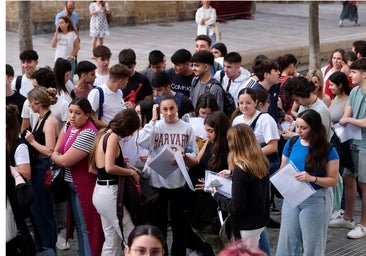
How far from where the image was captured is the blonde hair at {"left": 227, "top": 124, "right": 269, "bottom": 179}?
21.7ft

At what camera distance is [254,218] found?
266 inches

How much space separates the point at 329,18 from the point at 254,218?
19.8 metres

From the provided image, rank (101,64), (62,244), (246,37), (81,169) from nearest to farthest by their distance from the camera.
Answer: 1. (81,169)
2. (62,244)
3. (101,64)
4. (246,37)

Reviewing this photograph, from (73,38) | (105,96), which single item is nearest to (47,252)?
(105,96)

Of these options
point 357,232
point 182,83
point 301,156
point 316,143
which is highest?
point 182,83

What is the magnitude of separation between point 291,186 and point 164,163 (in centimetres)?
123

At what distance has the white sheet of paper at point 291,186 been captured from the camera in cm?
703

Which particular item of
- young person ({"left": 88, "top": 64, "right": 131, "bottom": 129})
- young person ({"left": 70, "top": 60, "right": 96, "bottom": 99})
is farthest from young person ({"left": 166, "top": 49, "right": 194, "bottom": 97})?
young person ({"left": 88, "top": 64, "right": 131, "bottom": 129})

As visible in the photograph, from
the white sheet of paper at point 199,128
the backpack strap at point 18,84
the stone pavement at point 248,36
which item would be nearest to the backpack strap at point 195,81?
the white sheet of paper at point 199,128

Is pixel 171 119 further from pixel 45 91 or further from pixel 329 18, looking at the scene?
pixel 329 18

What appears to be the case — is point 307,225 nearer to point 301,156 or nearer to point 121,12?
point 301,156

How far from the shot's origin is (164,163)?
25.0 ft

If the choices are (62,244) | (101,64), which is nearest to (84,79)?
(101,64)

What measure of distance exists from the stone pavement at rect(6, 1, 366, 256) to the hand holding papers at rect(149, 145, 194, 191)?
24.2ft
